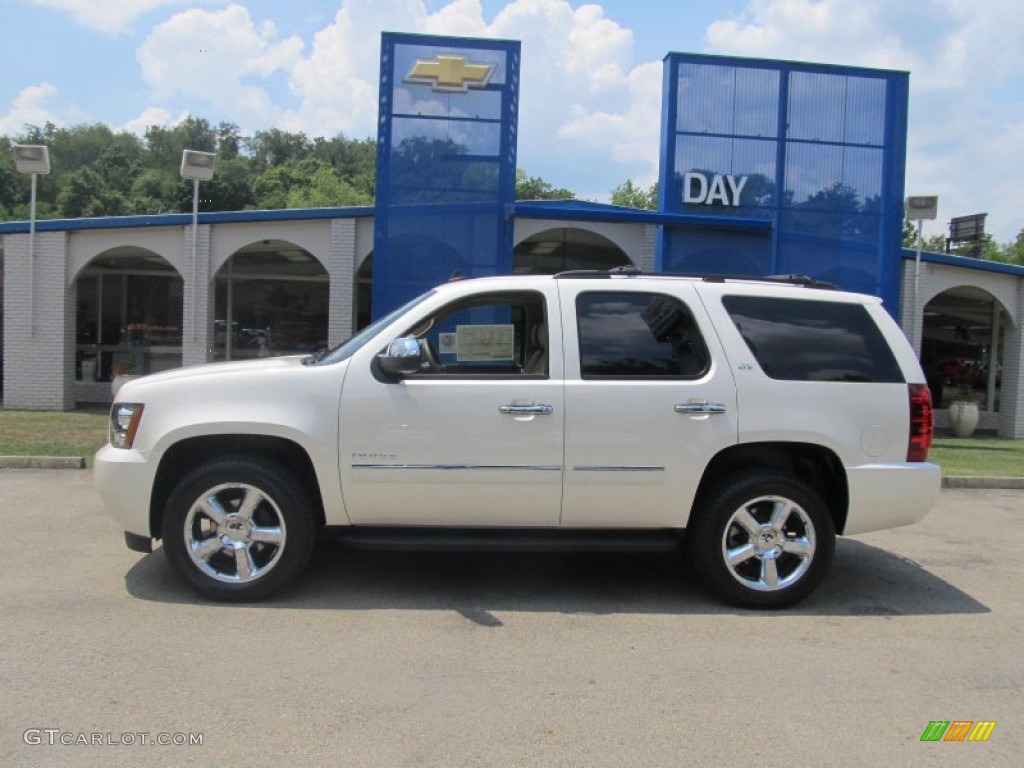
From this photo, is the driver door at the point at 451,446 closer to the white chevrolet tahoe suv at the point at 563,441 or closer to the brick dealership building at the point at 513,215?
the white chevrolet tahoe suv at the point at 563,441

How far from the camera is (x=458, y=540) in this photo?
5.01 m

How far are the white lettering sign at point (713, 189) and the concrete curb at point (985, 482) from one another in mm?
5111

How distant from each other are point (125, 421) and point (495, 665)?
8.77 ft

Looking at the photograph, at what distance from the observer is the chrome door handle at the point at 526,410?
194 inches

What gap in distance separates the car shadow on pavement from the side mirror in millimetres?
1250

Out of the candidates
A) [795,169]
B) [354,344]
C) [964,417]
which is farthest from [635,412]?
[964,417]

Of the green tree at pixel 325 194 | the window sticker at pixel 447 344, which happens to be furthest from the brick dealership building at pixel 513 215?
the green tree at pixel 325 194

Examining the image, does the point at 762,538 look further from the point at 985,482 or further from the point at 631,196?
the point at 631,196

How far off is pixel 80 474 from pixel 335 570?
4.86 metres

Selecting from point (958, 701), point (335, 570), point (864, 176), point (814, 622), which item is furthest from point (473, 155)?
point (958, 701)

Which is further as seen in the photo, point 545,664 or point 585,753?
point 545,664

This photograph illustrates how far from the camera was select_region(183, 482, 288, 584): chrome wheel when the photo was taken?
4938 mm

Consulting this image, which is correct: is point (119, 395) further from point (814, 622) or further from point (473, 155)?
point (473, 155)

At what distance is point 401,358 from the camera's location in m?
4.82
